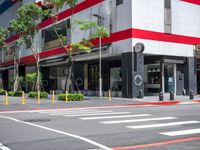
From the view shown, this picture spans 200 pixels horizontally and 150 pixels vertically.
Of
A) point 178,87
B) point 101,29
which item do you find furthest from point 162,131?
point 178,87

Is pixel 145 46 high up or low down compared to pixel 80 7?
down

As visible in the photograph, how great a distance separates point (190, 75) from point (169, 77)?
2.38 metres

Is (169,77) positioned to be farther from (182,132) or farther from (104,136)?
(104,136)

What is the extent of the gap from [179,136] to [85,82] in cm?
3454

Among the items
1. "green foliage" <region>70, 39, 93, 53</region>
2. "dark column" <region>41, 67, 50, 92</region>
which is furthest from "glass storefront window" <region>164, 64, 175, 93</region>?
"dark column" <region>41, 67, 50, 92</region>

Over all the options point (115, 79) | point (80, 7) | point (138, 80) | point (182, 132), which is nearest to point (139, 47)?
point (138, 80)

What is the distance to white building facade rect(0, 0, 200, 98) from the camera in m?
32.8

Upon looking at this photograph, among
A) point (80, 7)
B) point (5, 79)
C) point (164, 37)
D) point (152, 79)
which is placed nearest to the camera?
point (164, 37)

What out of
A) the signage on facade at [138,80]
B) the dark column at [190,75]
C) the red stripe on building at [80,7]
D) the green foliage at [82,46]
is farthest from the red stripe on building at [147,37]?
the red stripe on building at [80,7]

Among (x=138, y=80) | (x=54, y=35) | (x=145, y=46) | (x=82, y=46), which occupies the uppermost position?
(x=54, y=35)

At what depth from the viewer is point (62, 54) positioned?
4419cm

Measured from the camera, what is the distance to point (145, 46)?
33312mm

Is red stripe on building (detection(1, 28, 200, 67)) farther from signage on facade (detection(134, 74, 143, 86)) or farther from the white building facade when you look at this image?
signage on facade (detection(134, 74, 143, 86))

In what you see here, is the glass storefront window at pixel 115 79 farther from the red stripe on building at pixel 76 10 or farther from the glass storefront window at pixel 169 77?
the red stripe on building at pixel 76 10
